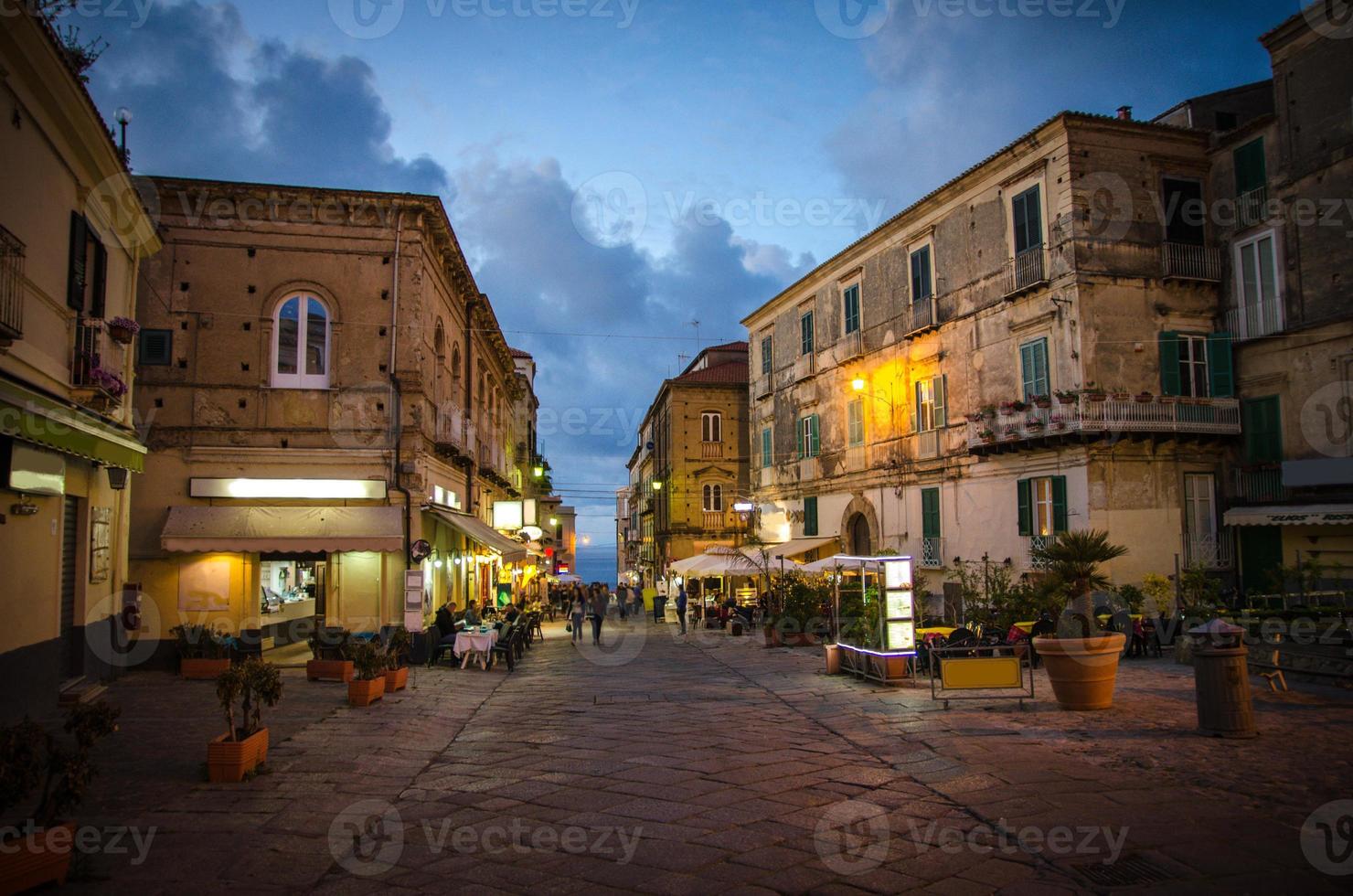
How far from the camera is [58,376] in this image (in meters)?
10.2

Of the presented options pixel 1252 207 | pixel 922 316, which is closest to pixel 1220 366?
pixel 1252 207

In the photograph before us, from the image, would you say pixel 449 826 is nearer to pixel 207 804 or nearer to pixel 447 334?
pixel 207 804

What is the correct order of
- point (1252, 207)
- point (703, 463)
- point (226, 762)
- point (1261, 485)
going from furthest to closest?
1. point (703, 463)
2. point (1252, 207)
3. point (1261, 485)
4. point (226, 762)

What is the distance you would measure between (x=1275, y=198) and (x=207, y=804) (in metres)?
22.8

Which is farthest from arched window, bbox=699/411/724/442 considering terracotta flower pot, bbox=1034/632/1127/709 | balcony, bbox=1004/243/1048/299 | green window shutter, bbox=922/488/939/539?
terracotta flower pot, bbox=1034/632/1127/709

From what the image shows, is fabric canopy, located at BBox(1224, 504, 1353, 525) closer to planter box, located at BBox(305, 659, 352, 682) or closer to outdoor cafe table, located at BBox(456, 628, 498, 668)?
outdoor cafe table, located at BBox(456, 628, 498, 668)

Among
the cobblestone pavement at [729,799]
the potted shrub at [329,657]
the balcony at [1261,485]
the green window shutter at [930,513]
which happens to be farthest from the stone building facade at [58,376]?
the balcony at [1261,485]

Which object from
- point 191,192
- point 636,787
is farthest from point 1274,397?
point 191,192

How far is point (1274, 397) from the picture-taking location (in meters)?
19.4

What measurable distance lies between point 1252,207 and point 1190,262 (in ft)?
5.58

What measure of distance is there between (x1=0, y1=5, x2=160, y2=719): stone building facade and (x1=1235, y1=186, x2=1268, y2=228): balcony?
22.4 m

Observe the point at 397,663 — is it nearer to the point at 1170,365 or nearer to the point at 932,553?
the point at 932,553

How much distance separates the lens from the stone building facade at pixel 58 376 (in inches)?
342

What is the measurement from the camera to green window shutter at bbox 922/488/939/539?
2452 centimetres
